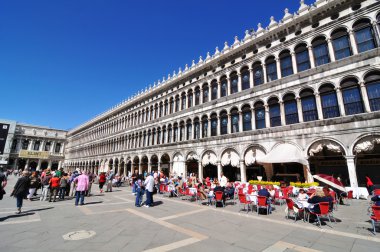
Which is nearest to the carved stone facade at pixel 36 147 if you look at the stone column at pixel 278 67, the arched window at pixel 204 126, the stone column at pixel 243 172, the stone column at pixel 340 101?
the arched window at pixel 204 126

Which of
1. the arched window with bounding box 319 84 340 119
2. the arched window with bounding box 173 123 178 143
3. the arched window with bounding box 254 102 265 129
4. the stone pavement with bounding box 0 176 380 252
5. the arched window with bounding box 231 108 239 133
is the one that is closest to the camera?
the stone pavement with bounding box 0 176 380 252

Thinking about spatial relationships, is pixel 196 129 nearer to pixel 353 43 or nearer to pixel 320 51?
pixel 320 51

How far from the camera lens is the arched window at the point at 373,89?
1356 centimetres

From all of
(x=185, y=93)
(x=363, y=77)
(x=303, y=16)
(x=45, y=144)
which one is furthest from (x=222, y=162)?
(x=45, y=144)

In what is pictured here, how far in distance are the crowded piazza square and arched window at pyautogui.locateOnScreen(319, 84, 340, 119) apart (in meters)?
0.07

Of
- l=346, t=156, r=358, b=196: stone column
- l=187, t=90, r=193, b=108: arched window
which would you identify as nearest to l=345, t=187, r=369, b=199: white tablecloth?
l=346, t=156, r=358, b=196: stone column

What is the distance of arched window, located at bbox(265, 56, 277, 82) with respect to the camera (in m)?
19.2

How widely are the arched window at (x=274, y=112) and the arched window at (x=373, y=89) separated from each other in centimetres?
615

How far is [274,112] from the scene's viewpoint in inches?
719

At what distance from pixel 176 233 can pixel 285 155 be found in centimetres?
1189

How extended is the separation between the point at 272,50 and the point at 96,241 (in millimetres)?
20678

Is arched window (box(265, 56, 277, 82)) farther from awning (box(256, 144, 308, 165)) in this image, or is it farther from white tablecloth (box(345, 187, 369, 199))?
white tablecloth (box(345, 187, 369, 199))

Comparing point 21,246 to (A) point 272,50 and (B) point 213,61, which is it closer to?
(A) point 272,50

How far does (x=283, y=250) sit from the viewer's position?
490 cm
